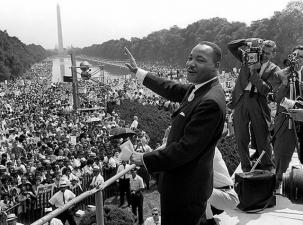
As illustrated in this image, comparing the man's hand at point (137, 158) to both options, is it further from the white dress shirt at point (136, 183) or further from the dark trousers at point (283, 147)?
the white dress shirt at point (136, 183)

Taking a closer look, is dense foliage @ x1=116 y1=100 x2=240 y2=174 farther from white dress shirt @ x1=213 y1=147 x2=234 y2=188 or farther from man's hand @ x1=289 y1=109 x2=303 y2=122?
man's hand @ x1=289 y1=109 x2=303 y2=122

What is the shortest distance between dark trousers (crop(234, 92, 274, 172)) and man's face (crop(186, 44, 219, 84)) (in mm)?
1978

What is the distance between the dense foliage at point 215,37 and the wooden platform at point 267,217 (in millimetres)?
41085

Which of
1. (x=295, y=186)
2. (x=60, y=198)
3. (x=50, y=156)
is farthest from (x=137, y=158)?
(x=50, y=156)

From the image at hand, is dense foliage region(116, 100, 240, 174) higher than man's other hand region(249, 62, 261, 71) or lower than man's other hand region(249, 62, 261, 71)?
lower

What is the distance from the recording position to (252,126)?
176 inches

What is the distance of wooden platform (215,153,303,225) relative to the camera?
362 cm

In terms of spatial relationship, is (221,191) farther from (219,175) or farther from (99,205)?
(99,205)

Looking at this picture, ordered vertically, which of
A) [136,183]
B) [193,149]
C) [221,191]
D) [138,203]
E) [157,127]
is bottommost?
[138,203]

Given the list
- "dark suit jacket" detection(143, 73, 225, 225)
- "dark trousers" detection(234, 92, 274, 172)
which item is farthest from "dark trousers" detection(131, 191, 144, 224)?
"dark suit jacket" detection(143, 73, 225, 225)

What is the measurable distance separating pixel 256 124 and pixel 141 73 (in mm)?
1814

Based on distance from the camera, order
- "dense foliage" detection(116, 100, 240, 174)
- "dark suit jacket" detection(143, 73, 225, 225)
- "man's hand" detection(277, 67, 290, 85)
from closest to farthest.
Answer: "dark suit jacket" detection(143, 73, 225, 225) → "man's hand" detection(277, 67, 290, 85) → "dense foliage" detection(116, 100, 240, 174)

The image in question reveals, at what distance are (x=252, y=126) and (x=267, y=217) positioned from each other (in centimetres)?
106

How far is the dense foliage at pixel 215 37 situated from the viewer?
165 ft
